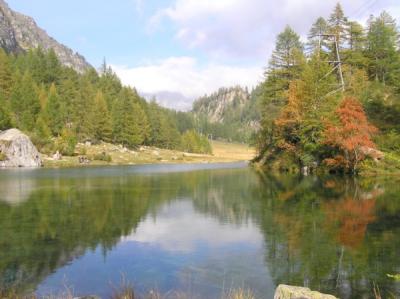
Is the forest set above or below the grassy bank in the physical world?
above

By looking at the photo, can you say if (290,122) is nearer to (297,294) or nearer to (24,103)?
(297,294)

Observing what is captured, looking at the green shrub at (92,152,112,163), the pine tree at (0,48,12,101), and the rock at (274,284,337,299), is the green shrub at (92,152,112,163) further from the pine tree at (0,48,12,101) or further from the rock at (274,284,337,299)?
the rock at (274,284,337,299)

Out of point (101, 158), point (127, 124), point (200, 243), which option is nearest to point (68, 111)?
point (127, 124)

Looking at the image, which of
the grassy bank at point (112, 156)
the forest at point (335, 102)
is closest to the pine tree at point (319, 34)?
the forest at point (335, 102)

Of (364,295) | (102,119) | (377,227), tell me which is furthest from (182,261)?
(102,119)

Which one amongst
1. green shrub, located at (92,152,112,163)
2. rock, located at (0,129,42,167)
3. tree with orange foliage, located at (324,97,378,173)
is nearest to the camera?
tree with orange foliage, located at (324,97,378,173)

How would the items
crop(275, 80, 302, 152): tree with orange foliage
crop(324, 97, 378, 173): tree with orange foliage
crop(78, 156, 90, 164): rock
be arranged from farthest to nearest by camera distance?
crop(78, 156, 90, 164): rock, crop(275, 80, 302, 152): tree with orange foliage, crop(324, 97, 378, 173): tree with orange foliage

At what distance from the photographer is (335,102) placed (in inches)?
2552

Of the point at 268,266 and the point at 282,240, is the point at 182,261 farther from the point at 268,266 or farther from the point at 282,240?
the point at 282,240

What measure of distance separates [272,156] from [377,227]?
61357mm

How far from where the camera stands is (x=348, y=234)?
70.8 ft

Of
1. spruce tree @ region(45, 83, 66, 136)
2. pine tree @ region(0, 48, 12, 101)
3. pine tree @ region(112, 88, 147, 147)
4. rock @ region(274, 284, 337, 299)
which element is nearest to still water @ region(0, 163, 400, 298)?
rock @ region(274, 284, 337, 299)

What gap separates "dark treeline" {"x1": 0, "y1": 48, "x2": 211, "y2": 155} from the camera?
357 ft

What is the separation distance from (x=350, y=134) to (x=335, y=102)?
9.79 meters
